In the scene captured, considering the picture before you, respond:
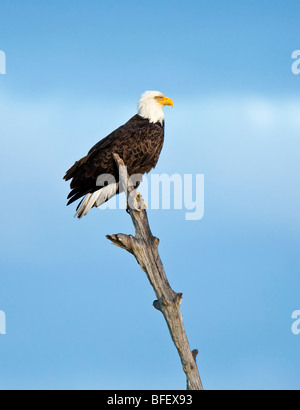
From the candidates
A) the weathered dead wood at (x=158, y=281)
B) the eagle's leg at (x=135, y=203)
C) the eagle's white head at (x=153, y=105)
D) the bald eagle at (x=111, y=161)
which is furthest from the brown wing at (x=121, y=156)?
the weathered dead wood at (x=158, y=281)

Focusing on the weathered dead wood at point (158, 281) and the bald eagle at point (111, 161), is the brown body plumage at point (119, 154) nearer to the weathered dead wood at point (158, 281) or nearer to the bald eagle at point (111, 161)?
the bald eagle at point (111, 161)

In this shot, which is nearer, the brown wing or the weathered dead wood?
the weathered dead wood

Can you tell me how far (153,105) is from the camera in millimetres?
11609

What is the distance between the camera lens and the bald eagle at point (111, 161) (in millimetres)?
10336

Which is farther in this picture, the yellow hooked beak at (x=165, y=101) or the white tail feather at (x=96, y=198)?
the yellow hooked beak at (x=165, y=101)

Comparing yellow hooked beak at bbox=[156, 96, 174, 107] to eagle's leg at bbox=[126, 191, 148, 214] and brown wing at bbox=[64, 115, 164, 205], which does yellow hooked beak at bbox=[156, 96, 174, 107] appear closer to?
brown wing at bbox=[64, 115, 164, 205]

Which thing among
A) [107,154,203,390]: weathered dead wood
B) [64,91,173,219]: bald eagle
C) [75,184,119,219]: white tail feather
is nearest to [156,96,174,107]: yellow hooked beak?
[64,91,173,219]: bald eagle

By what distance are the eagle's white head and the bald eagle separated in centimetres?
41

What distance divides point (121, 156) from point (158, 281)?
294 centimetres

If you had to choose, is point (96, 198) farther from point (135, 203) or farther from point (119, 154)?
point (135, 203)

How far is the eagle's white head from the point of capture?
11516 millimetres

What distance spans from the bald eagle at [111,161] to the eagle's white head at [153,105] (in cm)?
41
